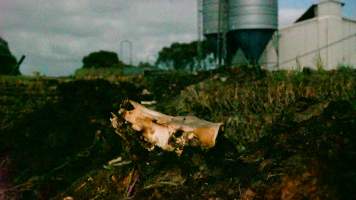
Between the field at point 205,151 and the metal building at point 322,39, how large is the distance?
13.1 meters

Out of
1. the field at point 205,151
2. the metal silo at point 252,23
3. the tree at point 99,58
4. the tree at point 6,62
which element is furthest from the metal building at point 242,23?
the tree at point 99,58

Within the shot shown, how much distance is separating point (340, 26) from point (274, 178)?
63.6ft

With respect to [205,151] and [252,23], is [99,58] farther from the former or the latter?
[205,151]

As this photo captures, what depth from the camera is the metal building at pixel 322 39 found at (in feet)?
69.9

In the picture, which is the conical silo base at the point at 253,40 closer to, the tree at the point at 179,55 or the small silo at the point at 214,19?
the small silo at the point at 214,19

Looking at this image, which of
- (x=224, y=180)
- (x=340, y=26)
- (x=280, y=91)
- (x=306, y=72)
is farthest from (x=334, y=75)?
(x=340, y=26)

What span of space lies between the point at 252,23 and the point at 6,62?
1074 cm

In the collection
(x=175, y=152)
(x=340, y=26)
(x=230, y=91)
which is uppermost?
(x=340, y=26)

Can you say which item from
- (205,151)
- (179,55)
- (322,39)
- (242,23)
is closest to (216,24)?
(242,23)

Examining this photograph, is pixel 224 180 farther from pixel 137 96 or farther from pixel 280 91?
pixel 137 96

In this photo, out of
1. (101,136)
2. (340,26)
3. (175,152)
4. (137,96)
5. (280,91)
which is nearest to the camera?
(175,152)

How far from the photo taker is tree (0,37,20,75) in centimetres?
1511

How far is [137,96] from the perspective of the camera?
8.32m

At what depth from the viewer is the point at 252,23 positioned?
2162 centimetres
